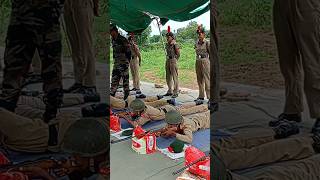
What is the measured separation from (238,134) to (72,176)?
2.17ft

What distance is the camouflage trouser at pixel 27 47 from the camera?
1209mm

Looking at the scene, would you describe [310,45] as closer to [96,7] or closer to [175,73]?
[96,7]

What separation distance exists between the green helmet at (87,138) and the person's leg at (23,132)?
89mm

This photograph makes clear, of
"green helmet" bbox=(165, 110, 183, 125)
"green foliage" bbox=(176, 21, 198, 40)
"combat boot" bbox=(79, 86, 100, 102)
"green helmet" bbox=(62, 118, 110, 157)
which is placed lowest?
"green helmet" bbox=(165, 110, 183, 125)

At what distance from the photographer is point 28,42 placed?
4.00ft

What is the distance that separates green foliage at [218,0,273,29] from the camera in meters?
1.20

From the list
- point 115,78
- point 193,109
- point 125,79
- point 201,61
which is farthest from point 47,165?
point 201,61

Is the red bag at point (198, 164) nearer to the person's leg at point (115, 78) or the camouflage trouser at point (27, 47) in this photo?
the camouflage trouser at point (27, 47)

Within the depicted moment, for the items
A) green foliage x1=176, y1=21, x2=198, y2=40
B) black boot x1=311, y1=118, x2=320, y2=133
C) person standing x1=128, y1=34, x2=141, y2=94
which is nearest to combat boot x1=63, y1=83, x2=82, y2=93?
black boot x1=311, y1=118, x2=320, y2=133

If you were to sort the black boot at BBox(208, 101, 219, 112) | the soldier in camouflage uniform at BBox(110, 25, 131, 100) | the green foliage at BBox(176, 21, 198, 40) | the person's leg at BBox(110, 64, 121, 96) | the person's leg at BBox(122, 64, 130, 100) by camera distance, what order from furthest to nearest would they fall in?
1. the green foliage at BBox(176, 21, 198, 40)
2. the person's leg at BBox(122, 64, 130, 100)
3. the soldier in camouflage uniform at BBox(110, 25, 131, 100)
4. the person's leg at BBox(110, 64, 121, 96)
5. the black boot at BBox(208, 101, 219, 112)

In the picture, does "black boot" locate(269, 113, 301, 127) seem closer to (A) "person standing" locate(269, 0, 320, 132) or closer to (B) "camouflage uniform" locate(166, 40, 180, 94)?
(A) "person standing" locate(269, 0, 320, 132)

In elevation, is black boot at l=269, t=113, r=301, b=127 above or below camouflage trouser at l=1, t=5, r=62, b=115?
below

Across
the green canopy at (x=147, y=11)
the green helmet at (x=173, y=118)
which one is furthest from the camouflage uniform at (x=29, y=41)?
the green canopy at (x=147, y=11)

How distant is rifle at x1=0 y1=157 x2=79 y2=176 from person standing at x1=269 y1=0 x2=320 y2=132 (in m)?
0.81
